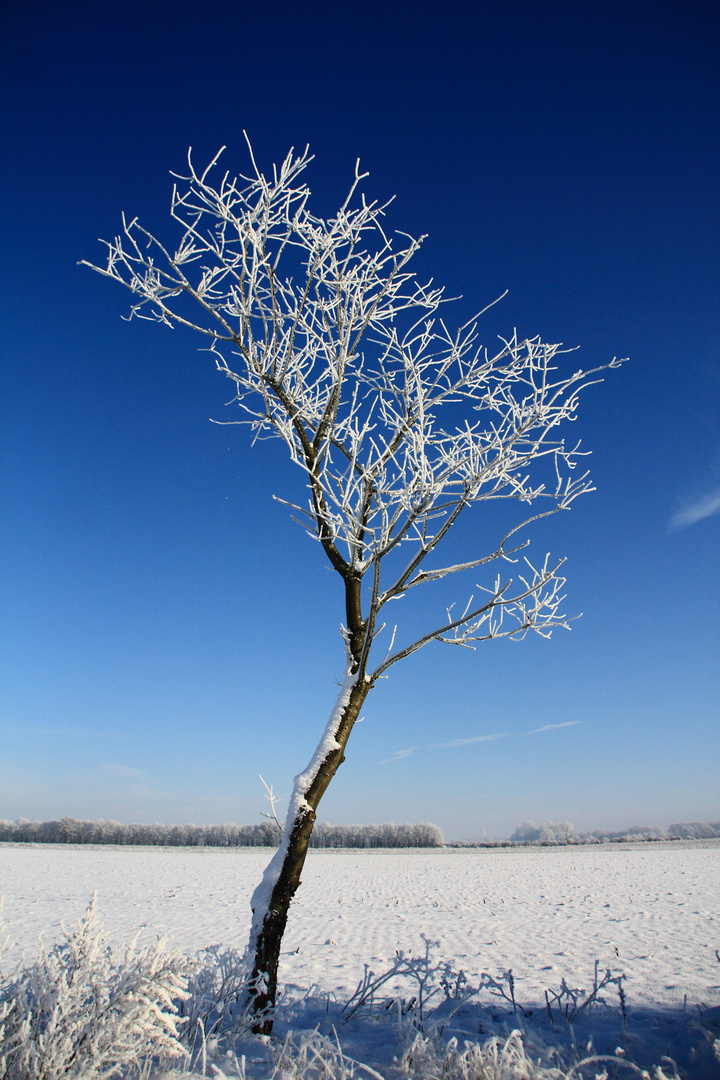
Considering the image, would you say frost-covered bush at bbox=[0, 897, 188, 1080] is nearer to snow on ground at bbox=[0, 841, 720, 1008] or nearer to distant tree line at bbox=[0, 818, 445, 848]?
snow on ground at bbox=[0, 841, 720, 1008]

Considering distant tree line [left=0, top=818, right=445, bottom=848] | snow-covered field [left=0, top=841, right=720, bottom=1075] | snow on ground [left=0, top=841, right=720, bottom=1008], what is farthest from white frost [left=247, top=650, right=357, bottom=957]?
distant tree line [left=0, top=818, right=445, bottom=848]

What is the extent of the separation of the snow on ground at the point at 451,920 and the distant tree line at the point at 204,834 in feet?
195

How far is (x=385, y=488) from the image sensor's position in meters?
4.27

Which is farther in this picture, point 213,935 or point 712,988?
point 213,935

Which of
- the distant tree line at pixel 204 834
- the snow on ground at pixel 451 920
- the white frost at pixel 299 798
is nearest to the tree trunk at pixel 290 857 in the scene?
the white frost at pixel 299 798

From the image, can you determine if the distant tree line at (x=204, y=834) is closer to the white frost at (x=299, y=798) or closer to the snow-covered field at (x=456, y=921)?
the snow-covered field at (x=456, y=921)

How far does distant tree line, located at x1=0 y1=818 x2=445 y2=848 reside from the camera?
76.2 m

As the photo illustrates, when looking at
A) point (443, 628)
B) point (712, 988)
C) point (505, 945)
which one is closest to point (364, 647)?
point (443, 628)

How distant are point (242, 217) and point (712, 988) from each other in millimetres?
8905

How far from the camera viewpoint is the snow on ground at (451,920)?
7.14 meters

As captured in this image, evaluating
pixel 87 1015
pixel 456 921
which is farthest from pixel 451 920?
pixel 87 1015

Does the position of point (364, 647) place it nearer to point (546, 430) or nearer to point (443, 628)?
point (443, 628)

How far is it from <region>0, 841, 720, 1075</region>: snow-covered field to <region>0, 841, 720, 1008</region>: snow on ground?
4cm

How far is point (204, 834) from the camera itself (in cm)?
7762
